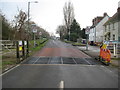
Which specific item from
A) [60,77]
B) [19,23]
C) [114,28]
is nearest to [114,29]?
[114,28]

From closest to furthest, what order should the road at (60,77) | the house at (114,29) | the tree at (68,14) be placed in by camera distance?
the road at (60,77) < the house at (114,29) < the tree at (68,14)

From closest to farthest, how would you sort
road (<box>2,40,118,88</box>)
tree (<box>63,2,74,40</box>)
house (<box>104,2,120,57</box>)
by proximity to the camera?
road (<box>2,40,118,88</box>)
house (<box>104,2,120,57</box>)
tree (<box>63,2,74,40</box>)

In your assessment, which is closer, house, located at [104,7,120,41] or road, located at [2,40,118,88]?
road, located at [2,40,118,88]

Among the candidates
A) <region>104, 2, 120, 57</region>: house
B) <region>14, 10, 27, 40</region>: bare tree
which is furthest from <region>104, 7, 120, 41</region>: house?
<region>14, 10, 27, 40</region>: bare tree

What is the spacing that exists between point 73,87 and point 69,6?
69.1m

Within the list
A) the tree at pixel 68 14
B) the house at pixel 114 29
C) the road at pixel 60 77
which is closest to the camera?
the road at pixel 60 77

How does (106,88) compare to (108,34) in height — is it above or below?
below

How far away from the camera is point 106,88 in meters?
7.10

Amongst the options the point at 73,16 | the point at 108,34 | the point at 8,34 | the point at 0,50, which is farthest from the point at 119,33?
the point at 73,16

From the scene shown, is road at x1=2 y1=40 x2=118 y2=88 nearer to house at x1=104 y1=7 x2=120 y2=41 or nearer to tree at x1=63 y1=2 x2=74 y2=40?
house at x1=104 y1=7 x2=120 y2=41

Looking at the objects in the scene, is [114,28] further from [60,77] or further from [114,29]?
[60,77]

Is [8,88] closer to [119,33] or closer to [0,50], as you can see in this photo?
[0,50]

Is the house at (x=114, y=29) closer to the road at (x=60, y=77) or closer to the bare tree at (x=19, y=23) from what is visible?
the bare tree at (x=19, y=23)

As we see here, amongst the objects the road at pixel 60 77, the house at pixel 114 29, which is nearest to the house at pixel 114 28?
the house at pixel 114 29
